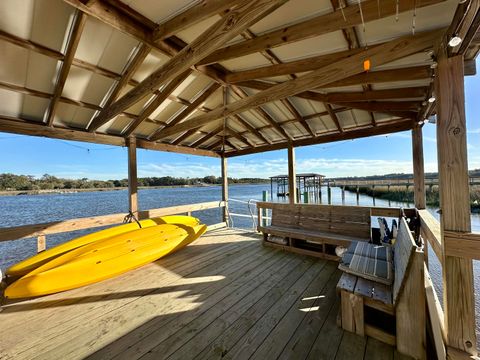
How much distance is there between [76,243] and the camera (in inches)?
119

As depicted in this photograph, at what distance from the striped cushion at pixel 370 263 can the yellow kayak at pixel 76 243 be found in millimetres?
3151

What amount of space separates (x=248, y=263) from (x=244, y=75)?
2.79 meters

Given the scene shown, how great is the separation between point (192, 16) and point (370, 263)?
2.78m

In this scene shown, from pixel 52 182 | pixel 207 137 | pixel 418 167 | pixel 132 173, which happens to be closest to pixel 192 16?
pixel 132 173

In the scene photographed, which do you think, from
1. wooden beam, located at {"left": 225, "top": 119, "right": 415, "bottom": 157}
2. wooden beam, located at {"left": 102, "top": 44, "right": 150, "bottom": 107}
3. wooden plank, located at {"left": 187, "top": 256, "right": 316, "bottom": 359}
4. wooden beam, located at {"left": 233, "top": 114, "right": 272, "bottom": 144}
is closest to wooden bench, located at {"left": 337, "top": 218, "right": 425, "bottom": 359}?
wooden plank, located at {"left": 187, "top": 256, "right": 316, "bottom": 359}

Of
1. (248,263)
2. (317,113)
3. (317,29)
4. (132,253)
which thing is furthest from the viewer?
(317,113)

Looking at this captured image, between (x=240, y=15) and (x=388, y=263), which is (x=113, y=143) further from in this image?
(x=388, y=263)

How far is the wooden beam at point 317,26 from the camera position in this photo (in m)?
1.49

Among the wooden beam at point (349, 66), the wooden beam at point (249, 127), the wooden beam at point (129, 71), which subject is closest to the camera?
the wooden beam at point (349, 66)

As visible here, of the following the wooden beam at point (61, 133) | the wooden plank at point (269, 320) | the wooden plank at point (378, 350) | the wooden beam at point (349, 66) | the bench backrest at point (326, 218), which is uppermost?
the wooden beam at point (349, 66)

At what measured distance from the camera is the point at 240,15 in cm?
147

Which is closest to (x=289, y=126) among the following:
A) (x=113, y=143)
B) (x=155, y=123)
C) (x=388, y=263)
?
(x=155, y=123)

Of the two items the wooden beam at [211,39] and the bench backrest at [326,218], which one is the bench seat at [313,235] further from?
the wooden beam at [211,39]

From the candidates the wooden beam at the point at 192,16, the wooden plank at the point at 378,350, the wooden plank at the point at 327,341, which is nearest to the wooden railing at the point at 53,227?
the wooden beam at the point at 192,16
